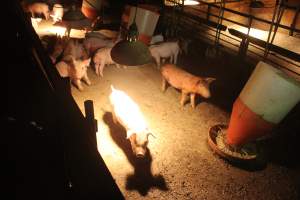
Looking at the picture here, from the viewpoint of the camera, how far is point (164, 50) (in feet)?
34.5

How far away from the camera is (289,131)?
7281 mm

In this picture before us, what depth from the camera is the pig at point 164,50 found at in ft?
34.2

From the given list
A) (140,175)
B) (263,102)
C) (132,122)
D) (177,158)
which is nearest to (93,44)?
(132,122)

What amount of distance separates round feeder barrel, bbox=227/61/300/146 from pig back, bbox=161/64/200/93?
236 cm

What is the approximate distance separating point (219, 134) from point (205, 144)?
1.59 feet

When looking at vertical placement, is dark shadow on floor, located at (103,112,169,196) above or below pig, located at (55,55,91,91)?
below

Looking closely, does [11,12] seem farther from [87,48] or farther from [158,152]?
[87,48]

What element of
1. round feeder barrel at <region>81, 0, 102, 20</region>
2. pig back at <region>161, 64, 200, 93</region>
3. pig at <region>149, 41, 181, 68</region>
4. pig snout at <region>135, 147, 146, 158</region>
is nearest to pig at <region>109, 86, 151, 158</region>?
pig snout at <region>135, 147, 146, 158</region>

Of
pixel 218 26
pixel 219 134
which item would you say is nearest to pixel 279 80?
pixel 219 134

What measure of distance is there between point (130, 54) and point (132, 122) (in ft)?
8.67

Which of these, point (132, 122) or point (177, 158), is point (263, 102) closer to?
point (177, 158)

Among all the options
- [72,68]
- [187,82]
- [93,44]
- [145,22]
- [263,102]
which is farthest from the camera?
[93,44]

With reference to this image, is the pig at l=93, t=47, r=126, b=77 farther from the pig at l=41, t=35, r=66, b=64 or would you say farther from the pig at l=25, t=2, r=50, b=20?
the pig at l=25, t=2, r=50, b=20

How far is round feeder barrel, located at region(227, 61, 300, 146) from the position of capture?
508 centimetres
